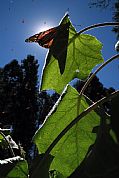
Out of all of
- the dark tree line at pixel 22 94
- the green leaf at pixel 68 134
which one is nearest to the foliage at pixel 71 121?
the green leaf at pixel 68 134

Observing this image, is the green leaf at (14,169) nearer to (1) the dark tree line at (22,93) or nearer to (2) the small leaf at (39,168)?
(2) the small leaf at (39,168)

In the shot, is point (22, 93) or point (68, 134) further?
point (22, 93)

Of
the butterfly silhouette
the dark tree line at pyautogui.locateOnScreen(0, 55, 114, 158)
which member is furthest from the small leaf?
the dark tree line at pyautogui.locateOnScreen(0, 55, 114, 158)

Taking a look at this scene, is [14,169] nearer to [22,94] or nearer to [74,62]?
[74,62]

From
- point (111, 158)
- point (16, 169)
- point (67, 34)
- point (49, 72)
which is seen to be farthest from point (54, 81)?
point (111, 158)

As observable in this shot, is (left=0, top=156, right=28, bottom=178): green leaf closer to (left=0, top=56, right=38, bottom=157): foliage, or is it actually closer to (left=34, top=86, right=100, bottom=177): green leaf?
(left=34, top=86, right=100, bottom=177): green leaf

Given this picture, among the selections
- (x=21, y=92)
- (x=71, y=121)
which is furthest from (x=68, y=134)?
(x=21, y=92)
